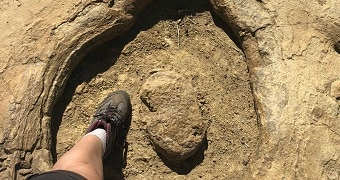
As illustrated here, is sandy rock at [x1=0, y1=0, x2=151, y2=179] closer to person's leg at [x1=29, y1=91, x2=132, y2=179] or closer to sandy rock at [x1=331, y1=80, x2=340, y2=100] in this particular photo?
person's leg at [x1=29, y1=91, x2=132, y2=179]

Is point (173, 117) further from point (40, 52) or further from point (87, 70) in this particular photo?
point (40, 52)

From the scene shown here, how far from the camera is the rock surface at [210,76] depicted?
2.98 m

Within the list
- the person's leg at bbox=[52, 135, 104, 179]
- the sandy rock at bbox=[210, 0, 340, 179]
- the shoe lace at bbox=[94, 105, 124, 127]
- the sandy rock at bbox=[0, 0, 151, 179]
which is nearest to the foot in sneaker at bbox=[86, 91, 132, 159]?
the shoe lace at bbox=[94, 105, 124, 127]

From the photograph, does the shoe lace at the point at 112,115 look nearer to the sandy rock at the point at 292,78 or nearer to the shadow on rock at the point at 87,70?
the shadow on rock at the point at 87,70

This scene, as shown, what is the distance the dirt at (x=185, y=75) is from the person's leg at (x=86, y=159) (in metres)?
0.40

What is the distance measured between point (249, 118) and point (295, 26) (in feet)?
2.52

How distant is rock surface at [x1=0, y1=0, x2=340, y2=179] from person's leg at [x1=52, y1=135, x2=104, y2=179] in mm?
351

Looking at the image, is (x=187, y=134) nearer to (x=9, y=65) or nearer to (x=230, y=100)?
(x=230, y=100)

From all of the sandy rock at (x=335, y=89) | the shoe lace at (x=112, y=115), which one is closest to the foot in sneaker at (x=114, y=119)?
the shoe lace at (x=112, y=115)

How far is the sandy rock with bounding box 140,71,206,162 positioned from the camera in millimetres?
3150

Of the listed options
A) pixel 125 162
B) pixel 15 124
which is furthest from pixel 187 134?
pixel 15 124

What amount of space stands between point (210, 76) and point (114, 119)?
0.83m

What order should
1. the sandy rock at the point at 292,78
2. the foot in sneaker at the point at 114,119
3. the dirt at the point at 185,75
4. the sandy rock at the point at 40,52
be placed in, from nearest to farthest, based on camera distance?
1. the sandy rock at the point at 292,78
2. the sandy rock at the point at 40,52
3. the foot in sneaker at the point at 114,119
4. the dirt at the point at 185,75

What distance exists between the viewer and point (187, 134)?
10.3 feet
